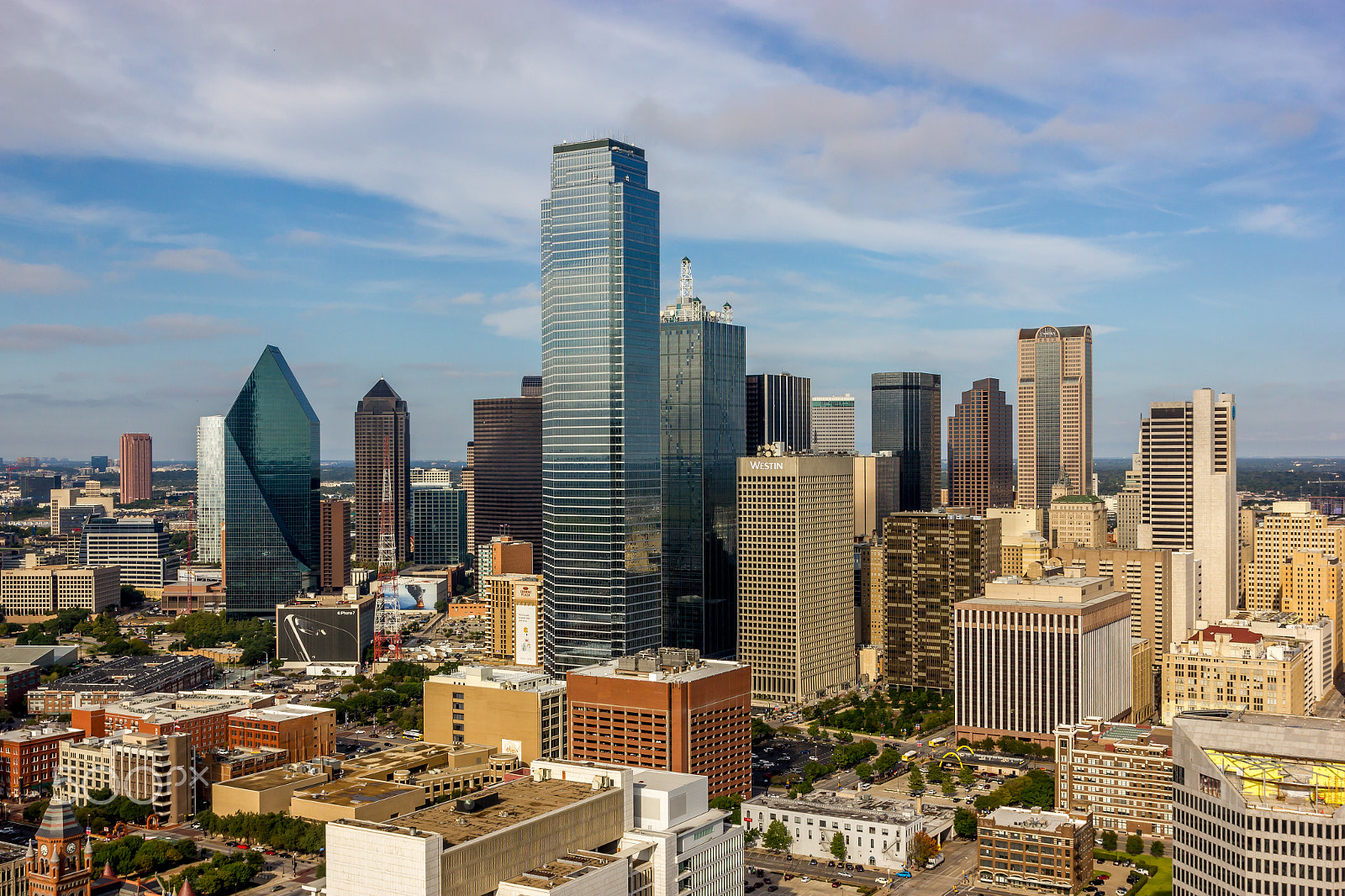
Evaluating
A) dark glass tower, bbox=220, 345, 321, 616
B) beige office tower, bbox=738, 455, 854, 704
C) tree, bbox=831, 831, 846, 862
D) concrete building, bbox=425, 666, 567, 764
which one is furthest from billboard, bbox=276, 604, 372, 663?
tree, bbox=831, 831, 846, 862

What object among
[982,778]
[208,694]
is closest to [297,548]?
[208,694]

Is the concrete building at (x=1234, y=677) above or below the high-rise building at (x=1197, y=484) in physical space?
below

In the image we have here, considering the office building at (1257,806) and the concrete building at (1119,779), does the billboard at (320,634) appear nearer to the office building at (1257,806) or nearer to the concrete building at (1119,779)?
the concrete building at (1119,779)

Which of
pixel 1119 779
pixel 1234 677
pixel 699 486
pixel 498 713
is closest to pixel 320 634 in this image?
pixel 699 486

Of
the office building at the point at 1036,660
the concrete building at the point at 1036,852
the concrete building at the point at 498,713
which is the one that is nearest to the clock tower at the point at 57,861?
the concrete building at the point at 498,713

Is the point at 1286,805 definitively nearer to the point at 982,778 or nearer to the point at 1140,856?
the point at 1140,856

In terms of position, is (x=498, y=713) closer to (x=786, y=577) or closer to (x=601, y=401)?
(x=601, y=401)
